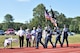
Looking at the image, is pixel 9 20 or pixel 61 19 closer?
pixel 61 19

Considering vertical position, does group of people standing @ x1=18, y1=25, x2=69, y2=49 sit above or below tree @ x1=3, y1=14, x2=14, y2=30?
below

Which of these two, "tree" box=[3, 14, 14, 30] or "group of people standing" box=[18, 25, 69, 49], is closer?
"group of people standing" box=[18, 25, 69, 49]

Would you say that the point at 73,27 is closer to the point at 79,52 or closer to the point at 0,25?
the point at 0,25

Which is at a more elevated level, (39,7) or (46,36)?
(39,7)

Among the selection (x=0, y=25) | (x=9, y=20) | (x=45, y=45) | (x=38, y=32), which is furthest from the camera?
(x=9, y=20)

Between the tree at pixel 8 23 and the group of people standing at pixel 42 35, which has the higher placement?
the tree at pixel 8 23

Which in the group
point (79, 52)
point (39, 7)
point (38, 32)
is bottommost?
point (79, 52)


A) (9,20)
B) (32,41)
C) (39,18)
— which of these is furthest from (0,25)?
(32,41)

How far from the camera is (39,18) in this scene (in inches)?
3912

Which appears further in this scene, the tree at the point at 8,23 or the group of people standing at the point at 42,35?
the tree at the point at 8,23

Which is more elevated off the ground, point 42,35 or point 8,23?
point 8,23

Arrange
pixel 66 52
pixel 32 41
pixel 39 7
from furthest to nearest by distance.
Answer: pixel 39 7
pixel 32 41
pixel 66 52

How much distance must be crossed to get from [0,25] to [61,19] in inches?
1263

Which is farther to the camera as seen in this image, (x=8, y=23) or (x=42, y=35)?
(x=8, y=23)
